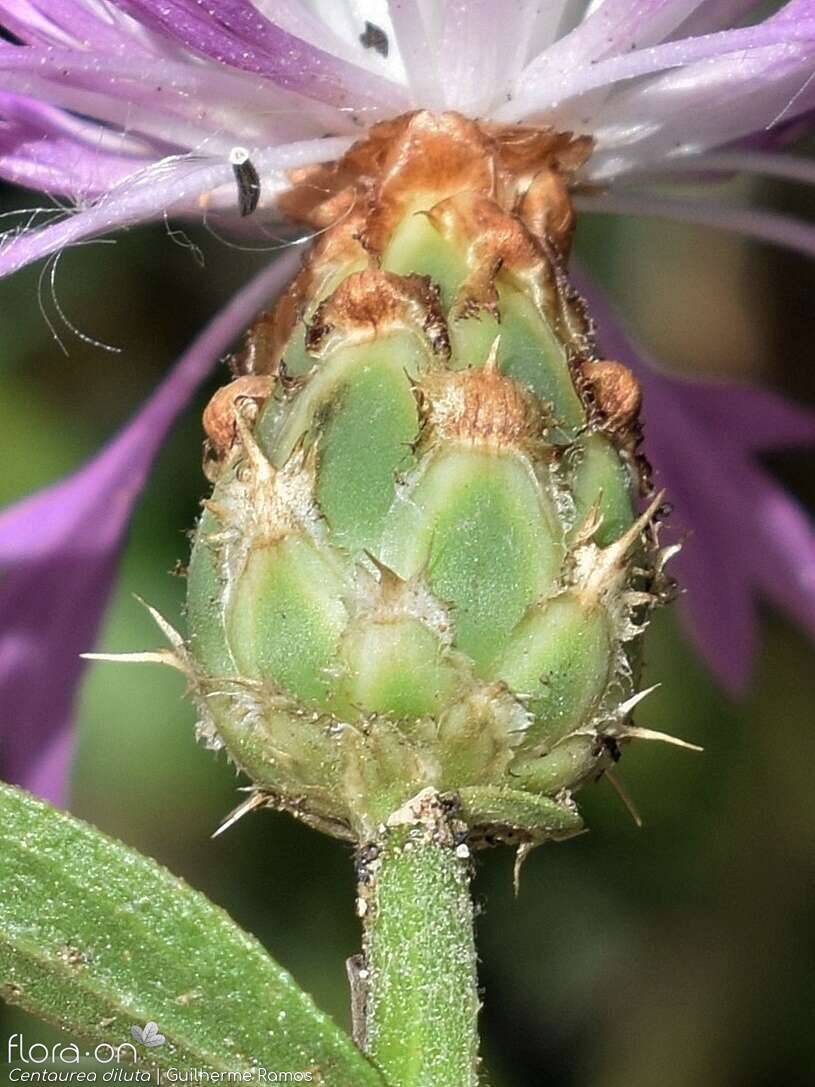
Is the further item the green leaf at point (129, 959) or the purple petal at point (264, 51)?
the purple petal at point (264, 51)

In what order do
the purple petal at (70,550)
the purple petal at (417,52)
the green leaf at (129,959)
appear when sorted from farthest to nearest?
1. the purple petal at (70,550)
2. the purple petal at (417,52)
3. the green leaf at (129,959)

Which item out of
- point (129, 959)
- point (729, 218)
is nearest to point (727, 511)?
point (729, 218)

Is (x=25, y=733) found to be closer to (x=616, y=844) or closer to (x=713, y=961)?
(x=616, y=844)

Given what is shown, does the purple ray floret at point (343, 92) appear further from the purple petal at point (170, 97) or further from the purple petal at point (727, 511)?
the purple petal at point (727, 511)

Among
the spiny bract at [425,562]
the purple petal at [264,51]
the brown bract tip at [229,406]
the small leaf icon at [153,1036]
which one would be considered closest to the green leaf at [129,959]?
the small leaf icon at [153,1036]

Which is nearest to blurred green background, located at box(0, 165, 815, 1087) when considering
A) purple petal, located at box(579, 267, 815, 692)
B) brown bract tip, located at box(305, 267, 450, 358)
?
purple petal, located at box(579, 267, 815, 692)

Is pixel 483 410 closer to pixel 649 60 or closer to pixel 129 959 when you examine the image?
pixel 649 60

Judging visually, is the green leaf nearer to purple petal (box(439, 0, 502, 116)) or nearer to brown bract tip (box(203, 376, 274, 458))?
brown bract tip (box(203, 376, 274, 458))
